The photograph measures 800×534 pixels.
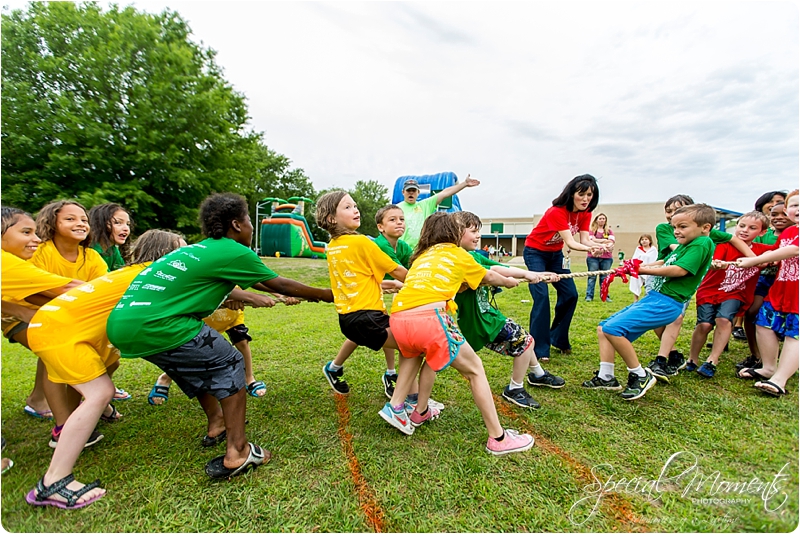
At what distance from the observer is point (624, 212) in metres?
44.0

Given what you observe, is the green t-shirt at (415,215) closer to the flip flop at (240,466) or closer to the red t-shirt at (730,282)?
the red t-shirt at (730,282)

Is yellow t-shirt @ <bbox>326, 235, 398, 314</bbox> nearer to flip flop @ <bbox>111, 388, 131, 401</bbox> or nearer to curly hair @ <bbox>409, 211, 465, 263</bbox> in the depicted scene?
curly hair @ <bbox>409, 211, 465, 263</bbox>

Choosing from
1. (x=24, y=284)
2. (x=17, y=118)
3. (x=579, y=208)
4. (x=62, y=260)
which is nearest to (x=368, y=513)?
(x=24, y=284)

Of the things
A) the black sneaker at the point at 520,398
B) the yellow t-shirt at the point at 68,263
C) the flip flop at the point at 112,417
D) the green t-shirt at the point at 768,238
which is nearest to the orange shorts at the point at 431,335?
the black sneaker at the point at 520,398

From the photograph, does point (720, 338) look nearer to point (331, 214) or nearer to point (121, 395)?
point (331, 214)

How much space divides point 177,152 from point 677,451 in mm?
15660

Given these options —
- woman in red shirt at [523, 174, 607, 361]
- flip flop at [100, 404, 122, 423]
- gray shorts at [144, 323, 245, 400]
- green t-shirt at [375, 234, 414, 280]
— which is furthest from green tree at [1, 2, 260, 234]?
woman in red shirt at [523, 174, 607, 361]

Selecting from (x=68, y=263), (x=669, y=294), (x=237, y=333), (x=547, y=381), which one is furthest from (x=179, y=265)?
(x=669, y=294)

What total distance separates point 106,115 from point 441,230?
15.8 m

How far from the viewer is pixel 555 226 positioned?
4367 mm

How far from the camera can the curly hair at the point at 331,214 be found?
10.2 ft

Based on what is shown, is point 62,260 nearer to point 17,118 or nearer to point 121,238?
point 121,238

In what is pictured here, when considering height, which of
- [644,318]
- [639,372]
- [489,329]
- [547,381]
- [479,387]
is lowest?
[547,381]

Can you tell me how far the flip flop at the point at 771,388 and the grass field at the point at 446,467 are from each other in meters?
0.06
